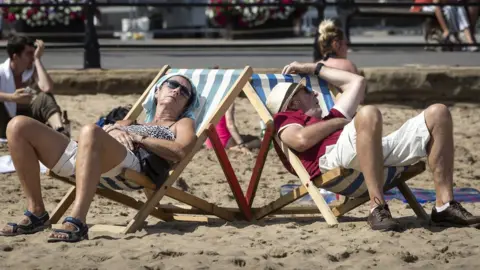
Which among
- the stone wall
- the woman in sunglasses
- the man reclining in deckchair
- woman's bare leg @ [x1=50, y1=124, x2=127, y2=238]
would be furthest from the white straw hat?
the stone wall

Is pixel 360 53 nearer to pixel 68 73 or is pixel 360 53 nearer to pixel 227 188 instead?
pixel 68 73

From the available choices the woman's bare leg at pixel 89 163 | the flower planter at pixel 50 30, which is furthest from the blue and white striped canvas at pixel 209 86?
the flower planter at pixel 50 30

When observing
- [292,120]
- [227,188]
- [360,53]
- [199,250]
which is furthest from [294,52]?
[199,250]

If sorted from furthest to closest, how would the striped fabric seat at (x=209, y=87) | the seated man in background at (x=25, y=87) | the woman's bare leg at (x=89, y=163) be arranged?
the seated man in background at (x=25, y=87) → the striped fabric seat at (x=209, y=87) → the woman's bare leg at (x=89, y=163)

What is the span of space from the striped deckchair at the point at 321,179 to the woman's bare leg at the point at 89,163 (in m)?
0.95

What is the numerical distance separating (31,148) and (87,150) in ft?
1.15

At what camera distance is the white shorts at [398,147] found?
18.2 feet

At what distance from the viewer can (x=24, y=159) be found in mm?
5527

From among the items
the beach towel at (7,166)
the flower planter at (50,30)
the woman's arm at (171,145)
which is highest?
the woman's arm at (171,145)

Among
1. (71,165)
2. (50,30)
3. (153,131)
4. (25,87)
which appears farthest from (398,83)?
(50,30)

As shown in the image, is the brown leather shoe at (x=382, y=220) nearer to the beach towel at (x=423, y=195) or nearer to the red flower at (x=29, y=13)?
the beach towel at (x=423, y=195)

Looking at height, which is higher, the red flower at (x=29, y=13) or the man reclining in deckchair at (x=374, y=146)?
the man reclining in deckchair at (x=374, y=146)

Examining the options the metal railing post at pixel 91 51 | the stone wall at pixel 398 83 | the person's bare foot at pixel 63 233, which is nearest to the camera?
the person's bare foot at pixel 63 233

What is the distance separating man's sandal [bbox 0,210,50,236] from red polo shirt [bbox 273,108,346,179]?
1319 millimetres
